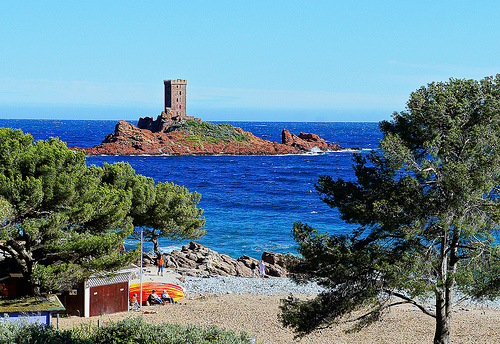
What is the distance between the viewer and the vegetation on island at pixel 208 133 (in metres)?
131

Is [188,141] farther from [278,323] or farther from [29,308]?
[29,308]

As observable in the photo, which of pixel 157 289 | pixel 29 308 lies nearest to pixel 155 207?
pixel 157 289

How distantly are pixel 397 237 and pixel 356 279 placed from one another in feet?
4.76

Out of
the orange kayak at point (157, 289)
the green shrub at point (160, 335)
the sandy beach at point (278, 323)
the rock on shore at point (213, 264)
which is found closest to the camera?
the green shrub at point (160, 335)

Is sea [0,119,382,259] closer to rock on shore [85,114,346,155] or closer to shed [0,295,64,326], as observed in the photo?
rock on shore [85,114,346,155]

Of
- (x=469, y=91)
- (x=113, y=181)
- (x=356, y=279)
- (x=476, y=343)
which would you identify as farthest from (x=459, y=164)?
(x=113, y=181)

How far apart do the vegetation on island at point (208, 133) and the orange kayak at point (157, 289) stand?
346 ft

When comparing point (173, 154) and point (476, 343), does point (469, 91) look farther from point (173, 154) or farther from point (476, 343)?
point (173, 154)

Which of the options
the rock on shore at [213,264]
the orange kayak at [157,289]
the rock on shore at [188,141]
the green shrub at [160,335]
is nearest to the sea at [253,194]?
the rock on shore at [213,264]

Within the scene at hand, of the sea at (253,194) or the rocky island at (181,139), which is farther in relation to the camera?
the rocky island at (181,139)

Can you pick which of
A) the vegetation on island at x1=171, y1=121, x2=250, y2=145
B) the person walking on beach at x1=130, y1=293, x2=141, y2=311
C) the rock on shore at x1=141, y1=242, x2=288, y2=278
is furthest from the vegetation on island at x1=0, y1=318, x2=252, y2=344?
the vegetation on island at x1=171, y1=121, x2=250, y2=145

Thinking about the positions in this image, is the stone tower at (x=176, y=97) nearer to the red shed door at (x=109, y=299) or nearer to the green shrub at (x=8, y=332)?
the red shed door at (x=109, y=299)

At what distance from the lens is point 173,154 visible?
403 ft

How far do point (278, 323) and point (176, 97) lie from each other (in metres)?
126
